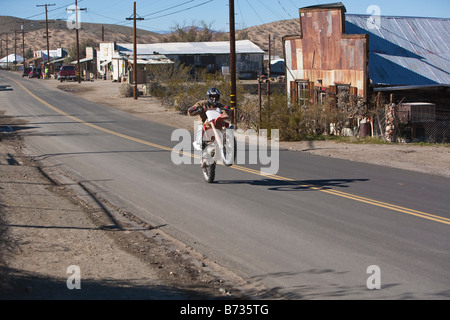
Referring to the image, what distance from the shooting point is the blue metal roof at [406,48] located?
24250 mm

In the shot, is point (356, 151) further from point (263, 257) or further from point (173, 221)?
point (263, 257)

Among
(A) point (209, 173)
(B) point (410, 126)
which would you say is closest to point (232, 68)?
(B) point (410, 126)

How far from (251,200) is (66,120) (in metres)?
21.8

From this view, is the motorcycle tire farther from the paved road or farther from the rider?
the rider

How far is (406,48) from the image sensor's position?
27.0 meters

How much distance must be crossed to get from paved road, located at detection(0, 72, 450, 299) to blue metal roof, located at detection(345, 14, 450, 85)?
320 inches

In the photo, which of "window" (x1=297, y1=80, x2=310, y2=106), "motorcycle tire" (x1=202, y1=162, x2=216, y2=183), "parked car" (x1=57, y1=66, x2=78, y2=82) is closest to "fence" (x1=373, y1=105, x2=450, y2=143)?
"window" (x1=297, y1=80, x2=310, y2=106)

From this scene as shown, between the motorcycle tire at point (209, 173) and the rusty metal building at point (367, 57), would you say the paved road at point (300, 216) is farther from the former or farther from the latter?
the rusty metal building at point (367, 57)

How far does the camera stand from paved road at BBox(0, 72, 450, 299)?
694 centimetres

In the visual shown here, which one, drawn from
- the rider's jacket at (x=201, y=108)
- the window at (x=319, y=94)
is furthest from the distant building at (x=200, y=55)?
the rider's jacket at (x=201, y=108)

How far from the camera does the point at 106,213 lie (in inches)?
423

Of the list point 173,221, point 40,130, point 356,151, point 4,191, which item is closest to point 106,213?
point 173,221

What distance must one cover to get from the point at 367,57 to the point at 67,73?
57.8 m

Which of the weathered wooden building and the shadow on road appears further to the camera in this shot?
the weathered wooden building
